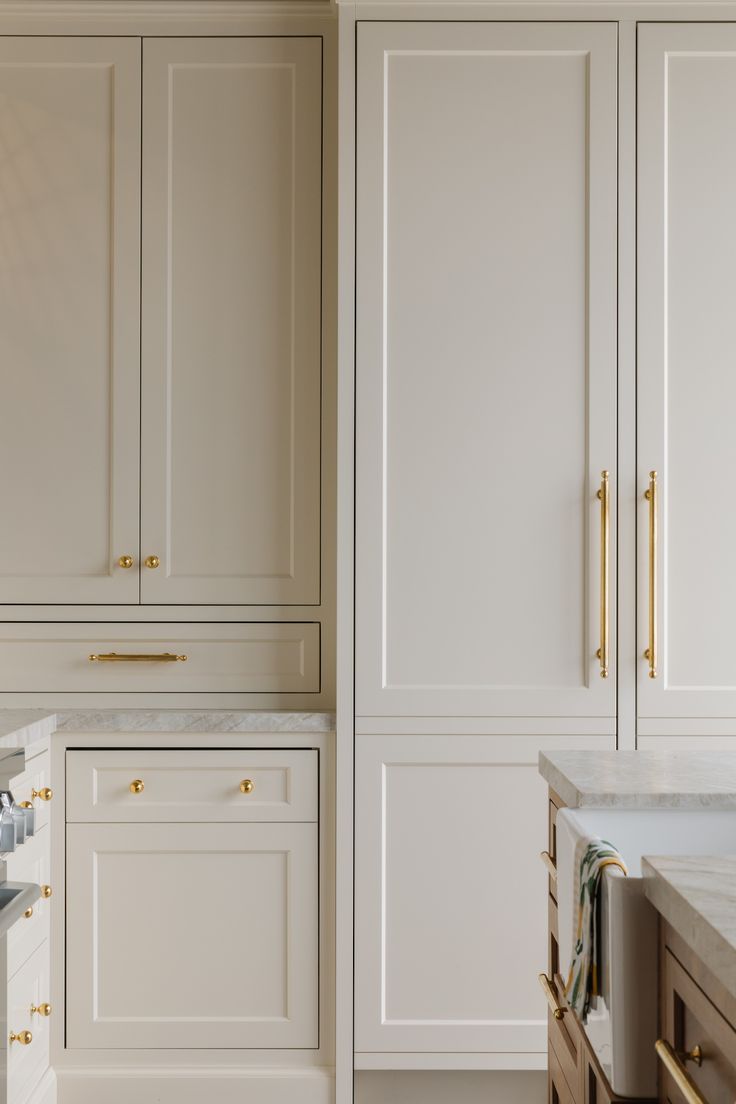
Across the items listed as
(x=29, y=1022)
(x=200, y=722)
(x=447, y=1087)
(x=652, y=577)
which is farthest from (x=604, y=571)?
(x=29, y=1022)

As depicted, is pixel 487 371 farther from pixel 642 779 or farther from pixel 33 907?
pixel 33 907

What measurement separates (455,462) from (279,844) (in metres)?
1.00

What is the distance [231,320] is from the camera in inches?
98.5

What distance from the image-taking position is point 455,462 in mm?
2234

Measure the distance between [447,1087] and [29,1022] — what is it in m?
0.98

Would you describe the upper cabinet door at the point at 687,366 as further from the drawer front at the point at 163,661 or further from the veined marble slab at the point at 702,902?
the veined marble slab at the point at 702,902

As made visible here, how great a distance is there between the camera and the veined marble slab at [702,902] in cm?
78

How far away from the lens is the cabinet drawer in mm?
2295

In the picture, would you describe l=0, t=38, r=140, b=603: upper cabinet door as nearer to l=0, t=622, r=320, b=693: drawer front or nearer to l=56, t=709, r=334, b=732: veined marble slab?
l=0, t=622, r=320, b=693: drawer front

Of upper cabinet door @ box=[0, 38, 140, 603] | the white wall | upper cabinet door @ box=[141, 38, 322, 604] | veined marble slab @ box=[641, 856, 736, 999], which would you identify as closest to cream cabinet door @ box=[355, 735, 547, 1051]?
the white wall

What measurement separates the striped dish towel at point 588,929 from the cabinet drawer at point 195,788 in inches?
49.1

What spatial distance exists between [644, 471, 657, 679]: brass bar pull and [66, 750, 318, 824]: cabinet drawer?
82cm

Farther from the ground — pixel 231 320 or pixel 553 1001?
pixel 231 320

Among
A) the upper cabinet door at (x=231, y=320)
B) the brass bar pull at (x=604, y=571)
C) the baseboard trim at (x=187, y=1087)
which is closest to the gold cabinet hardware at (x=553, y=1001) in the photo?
the brass bar pull at (x=604, y=571)
